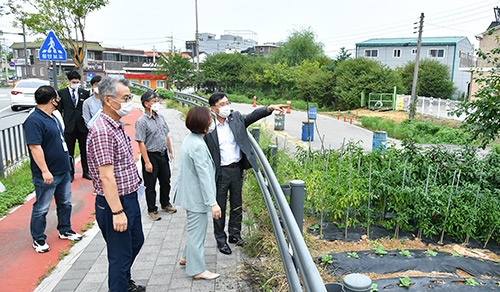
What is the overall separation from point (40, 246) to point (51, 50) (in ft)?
13.8

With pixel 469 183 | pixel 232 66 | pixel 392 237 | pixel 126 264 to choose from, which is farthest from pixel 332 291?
pixel 232 66

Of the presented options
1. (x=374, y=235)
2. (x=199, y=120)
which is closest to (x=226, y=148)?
(x=199, y=120)

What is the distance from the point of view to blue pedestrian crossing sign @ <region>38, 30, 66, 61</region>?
6766 mm

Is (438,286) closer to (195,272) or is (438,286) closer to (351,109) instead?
(195,272)

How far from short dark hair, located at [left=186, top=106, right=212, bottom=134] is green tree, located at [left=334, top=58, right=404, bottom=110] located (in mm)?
25759

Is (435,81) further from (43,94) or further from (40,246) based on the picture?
(40,246)

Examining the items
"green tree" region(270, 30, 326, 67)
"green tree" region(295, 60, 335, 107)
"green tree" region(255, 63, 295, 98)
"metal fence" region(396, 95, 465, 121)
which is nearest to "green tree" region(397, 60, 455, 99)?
"green tree" region(295, 60, 335, 107)

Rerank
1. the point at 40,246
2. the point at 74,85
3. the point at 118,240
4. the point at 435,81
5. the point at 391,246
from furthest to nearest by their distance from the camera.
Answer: the point at 435,81 < the point at 74,85 < the point at 391,246 < the point at 40,246 < the point at 118,240

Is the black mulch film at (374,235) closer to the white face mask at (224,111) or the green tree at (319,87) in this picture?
the white face mask at (224,111)

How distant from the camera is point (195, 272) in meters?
3.32

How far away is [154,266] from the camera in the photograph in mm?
3658

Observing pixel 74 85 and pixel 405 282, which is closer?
pixel 405 282

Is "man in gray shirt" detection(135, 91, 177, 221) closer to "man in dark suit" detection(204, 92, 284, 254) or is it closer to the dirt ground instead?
"man in dark suit" detection(204, 92, 284, 254)

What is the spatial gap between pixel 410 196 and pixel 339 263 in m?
1.29
